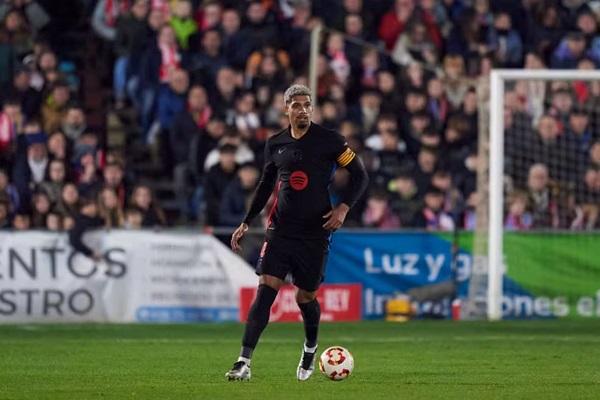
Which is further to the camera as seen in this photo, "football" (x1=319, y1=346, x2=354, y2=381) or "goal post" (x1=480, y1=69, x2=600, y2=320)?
"goal post" (x1=480, y1=69, x2=600, y2=320)

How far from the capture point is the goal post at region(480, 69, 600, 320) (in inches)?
856

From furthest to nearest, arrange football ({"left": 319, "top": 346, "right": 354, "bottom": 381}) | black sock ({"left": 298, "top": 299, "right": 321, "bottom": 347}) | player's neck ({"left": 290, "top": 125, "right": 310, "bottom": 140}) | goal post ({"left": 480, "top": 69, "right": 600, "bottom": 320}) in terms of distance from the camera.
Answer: goal post ({"left": 480, "top": 69, "right": 600, "bottom": 320}) < black sock ({"left": 298, "top": 299, "right": 321, "bottom": 347}) < player's neck ({"left": 290, "top": 125, "right": 310, "bottom": 140}) < football ({"left": 319, "top": 346, "right": 354, "bottom": 381})

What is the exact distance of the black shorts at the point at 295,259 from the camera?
12.7 meters

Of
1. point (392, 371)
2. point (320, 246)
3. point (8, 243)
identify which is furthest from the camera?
point (8, 243)

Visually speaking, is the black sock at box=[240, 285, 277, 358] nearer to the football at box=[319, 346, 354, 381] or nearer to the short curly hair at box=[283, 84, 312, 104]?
the football at box=[319, 346, 354, 381]

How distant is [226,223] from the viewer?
74.1ft

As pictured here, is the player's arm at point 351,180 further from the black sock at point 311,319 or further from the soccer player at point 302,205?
the black sock at point 311,319

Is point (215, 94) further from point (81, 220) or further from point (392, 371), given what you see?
point (392, 371)

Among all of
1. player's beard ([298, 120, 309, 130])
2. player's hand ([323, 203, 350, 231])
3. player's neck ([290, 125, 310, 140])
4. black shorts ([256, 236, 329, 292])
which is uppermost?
player's beard ([298, 120, 309, 130])

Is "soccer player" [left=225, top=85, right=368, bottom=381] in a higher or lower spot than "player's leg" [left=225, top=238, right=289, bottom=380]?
higher

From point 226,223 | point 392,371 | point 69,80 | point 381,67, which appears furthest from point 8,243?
point 392,371

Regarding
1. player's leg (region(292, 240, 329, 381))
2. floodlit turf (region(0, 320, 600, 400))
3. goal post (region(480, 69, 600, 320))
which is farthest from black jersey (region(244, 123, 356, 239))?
goal post (region(480, 69, 600, 320))

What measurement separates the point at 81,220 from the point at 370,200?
4.10 meters

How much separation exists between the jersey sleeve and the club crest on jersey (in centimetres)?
29
